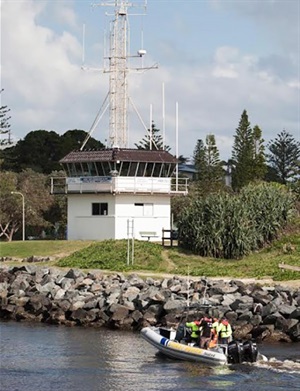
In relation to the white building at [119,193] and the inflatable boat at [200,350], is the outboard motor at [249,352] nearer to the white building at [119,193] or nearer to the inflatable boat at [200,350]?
the inflatable boat at [200,350]

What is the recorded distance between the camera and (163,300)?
4444 cm

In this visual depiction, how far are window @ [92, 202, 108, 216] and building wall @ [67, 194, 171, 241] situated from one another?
205mm

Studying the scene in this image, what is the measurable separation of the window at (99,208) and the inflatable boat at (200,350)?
3159 cm

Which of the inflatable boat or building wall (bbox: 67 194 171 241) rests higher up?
building wall (bbox: 67 194 171 241)

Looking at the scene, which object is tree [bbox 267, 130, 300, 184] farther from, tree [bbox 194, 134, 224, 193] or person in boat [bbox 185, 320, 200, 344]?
person in boat [bbox 185, 320, 200, 344]

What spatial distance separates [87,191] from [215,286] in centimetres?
2360

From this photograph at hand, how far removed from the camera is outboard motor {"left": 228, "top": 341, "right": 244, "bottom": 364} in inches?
1357

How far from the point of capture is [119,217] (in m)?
68.6

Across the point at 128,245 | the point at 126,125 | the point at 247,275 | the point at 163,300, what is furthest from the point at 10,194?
the point at 163,300

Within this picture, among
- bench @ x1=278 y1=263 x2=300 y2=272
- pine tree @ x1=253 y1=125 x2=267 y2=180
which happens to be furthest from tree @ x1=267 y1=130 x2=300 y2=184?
bench @ x1=278 y1=263 x2=300 y2=272

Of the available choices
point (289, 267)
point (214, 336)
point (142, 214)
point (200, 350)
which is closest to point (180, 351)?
point (200, 350)

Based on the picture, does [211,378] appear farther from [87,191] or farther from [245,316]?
[87,191]

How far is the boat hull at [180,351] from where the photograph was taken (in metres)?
34.8

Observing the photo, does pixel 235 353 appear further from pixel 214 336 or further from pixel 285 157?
pixel 285 157
